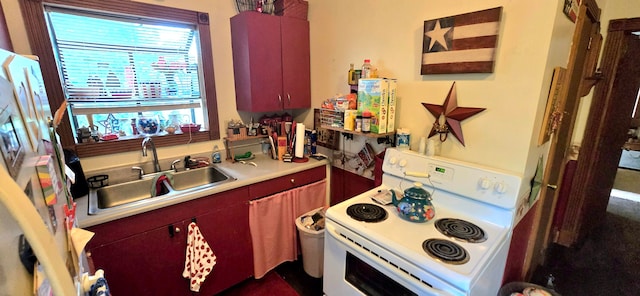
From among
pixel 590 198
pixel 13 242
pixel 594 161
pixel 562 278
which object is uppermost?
pixel 13 242

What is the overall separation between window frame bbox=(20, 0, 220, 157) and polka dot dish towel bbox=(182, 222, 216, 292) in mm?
765

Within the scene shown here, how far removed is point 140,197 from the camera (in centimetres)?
176

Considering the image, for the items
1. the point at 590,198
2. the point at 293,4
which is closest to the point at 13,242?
the point at 293,4

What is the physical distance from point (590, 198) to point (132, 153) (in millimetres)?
3807

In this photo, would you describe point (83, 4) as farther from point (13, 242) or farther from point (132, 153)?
point (13, 242)

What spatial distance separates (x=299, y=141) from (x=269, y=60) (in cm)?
67

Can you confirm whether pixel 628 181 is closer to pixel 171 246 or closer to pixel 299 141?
pixel 299 141

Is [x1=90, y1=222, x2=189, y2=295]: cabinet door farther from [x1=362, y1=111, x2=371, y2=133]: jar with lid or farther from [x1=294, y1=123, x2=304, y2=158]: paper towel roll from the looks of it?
[x1=362, y1=111, x2=371, y2=133]: jar with lid

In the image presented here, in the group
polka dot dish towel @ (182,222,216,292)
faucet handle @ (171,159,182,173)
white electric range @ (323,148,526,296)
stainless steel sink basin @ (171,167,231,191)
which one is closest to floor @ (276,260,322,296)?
white electric range @ (323,148,526,296)

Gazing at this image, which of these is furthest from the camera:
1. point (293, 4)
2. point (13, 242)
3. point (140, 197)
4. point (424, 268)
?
point (293, 4)

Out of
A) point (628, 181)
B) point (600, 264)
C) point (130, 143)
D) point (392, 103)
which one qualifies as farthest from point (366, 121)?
point (628, 181)

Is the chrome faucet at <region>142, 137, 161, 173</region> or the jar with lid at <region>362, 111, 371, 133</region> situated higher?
the jar with lid at <region>362, 111, 371, 133</region>

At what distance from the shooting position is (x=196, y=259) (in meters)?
1.56

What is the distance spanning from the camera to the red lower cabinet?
1329 millimetres
